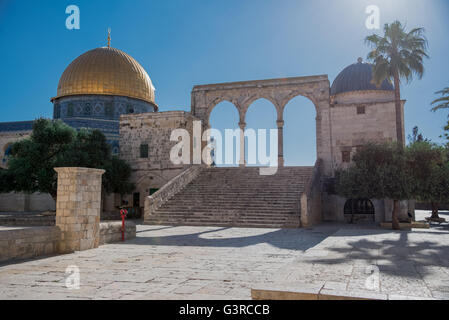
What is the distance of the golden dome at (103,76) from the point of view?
34781 mm

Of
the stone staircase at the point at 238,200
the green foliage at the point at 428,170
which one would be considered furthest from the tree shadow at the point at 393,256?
the green foliage at the point at 428,170

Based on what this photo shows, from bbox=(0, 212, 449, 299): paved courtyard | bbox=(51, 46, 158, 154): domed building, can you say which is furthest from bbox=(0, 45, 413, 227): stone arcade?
bbox=(0, 212, 449, 299): paved courtyard

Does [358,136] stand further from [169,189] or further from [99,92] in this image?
[99,92]

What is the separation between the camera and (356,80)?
27.5 meters

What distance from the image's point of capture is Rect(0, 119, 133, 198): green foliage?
2112 cm

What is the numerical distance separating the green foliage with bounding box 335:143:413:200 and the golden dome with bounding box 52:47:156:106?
25.2 m

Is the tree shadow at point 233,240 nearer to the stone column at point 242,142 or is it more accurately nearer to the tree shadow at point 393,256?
the tree shadow at point 393,256

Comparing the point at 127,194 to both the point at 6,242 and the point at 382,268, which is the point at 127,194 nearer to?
the point at 6,242

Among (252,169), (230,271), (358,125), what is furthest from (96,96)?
(230,271)

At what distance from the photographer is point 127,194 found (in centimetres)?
2519

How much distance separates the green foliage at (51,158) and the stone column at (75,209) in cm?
1329

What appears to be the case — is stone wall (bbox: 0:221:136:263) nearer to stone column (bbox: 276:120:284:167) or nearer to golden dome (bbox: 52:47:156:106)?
stone column (bbox: 276:120:284:167)

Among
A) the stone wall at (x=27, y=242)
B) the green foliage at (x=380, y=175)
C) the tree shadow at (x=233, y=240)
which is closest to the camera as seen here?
the stone wall at (x=27, y=242)
